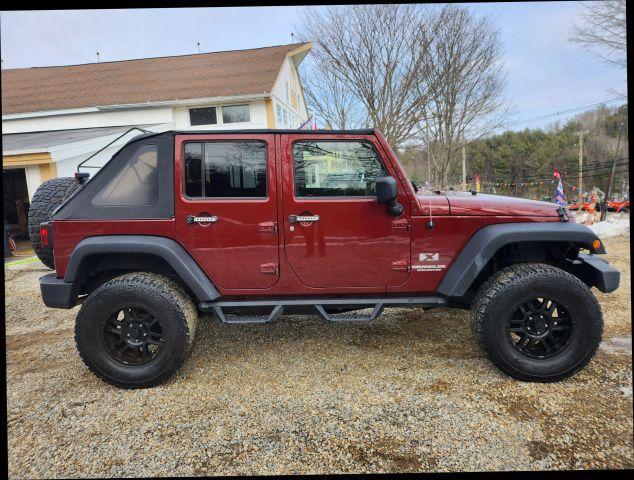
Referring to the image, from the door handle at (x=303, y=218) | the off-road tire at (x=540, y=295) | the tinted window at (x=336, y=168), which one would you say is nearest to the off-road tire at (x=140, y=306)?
the door handle at (x=303, y=218)

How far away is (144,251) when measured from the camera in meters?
2.86

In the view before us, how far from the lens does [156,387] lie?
297 cm

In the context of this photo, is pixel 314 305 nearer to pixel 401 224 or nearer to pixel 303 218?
pixel 303 218

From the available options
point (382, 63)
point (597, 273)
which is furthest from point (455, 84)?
Answer: point (597, 273)

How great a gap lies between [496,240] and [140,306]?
8.80 ft

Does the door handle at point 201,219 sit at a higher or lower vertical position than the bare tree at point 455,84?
lower

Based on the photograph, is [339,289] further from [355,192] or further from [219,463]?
[219,463]

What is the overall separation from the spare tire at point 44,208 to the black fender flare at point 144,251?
19.2 inches

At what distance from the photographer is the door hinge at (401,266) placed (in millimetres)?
2945

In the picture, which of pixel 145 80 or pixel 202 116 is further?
pixel 145 80

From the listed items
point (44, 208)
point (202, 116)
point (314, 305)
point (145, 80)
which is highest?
point (145, 80)

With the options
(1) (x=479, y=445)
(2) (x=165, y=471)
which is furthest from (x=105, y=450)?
(1) (x=479, y=445)

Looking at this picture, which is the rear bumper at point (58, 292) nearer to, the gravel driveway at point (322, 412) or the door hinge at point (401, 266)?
the gravel driveway at point (322, 412)

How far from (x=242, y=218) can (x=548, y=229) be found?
2.28 metres
